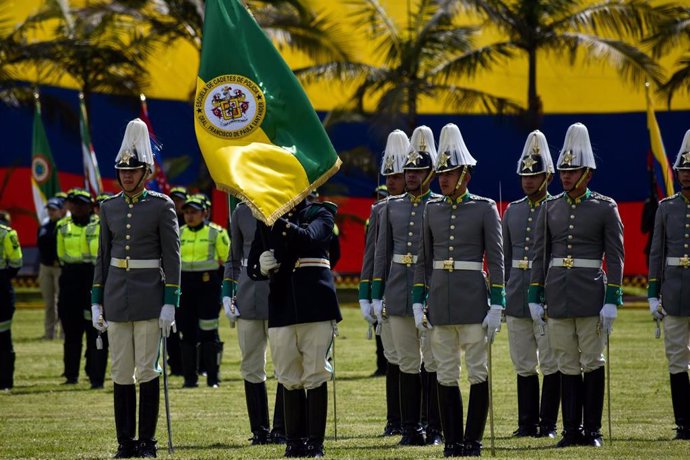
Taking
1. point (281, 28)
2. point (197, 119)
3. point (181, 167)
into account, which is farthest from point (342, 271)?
point (197, 119)

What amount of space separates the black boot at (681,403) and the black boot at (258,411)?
137 inches

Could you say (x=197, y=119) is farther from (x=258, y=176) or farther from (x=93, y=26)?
(x=93, y=26)

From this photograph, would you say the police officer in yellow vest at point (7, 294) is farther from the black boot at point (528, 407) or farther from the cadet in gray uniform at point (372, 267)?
the black boot at point (528, 407)

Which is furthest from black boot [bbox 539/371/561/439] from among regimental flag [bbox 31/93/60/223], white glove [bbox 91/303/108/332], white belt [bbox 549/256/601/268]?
regimental flag [bbox 31/93/60/223]

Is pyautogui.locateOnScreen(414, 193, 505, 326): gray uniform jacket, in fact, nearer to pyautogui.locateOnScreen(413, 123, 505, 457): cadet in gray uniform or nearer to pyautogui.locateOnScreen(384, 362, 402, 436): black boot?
pyautogui.locateOnScreen(413, 123, 505, 457): cadet in gray uniform

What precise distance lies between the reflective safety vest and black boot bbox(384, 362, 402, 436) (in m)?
5.09

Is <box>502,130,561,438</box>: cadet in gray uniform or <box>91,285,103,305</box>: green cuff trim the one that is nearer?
<box>91,285,103,305</box>: green cuff trim

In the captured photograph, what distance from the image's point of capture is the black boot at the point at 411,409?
455 inches

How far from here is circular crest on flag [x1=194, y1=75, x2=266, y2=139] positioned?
10352 millimetres

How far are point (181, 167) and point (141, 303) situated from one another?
23.4 metres

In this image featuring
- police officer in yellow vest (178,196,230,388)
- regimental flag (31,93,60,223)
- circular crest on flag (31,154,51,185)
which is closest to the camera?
police officer in yellow vest (178,196,230,388)

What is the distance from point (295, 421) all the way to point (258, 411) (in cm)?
183

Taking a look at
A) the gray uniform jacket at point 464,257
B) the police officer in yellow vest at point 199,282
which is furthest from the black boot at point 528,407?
the police officer in yellow vest at point 199,282

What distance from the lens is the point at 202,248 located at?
56.8 feet
